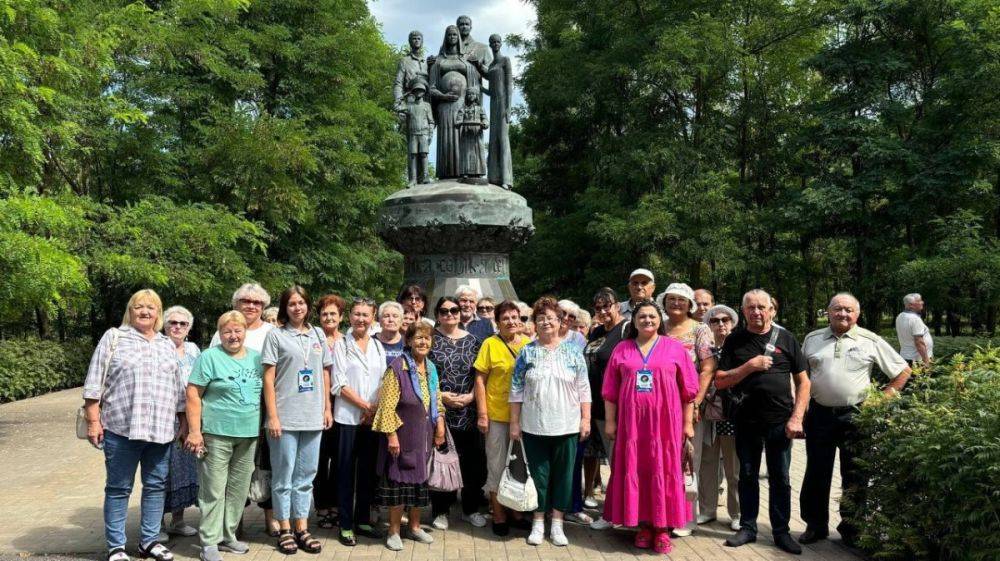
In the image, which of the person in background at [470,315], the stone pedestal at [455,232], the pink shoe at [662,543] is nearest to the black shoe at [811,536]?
the pink shoe at [662,543]

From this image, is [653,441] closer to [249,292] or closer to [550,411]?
[550,411]

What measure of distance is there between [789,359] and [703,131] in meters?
17.9

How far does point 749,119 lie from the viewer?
919 inches

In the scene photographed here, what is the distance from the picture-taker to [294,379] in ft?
15.9

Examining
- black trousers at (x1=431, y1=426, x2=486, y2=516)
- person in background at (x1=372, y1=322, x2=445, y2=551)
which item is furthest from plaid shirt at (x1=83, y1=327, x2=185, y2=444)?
black trousers at (x1=431, y1=426, x2=486, y2=516)

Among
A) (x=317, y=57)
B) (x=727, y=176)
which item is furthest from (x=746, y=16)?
(x=317, y=57)

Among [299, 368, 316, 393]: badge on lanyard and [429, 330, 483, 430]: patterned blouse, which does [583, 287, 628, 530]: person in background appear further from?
[299, 368, 316, 393]: badge on lanyard

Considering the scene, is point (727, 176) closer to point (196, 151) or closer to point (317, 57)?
point (317, 57)

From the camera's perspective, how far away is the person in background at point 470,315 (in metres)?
6.15

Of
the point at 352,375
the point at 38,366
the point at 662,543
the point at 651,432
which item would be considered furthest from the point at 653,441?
the point at 38,366

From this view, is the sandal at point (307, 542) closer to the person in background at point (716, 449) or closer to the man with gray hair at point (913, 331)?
the person in background at point (716, 449)

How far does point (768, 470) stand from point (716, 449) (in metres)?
0.58

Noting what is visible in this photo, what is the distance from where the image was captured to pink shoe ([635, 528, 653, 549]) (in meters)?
4.99

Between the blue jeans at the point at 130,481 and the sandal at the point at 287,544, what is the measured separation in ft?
2.39
